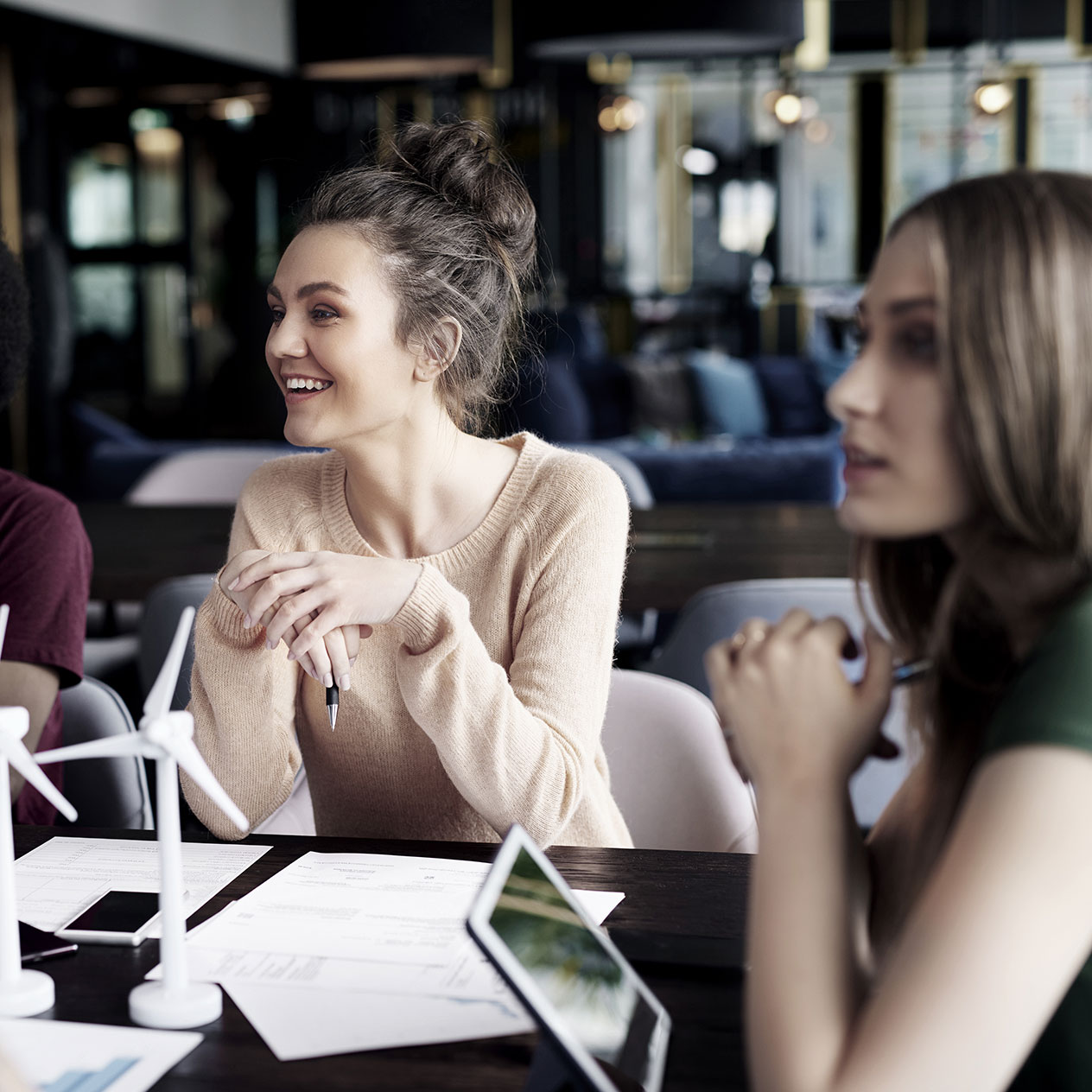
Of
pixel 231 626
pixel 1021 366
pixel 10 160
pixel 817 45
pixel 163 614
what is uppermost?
pixel 817 45

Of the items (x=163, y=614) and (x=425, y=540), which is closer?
(x=425, y=540)

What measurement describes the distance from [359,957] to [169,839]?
20 cm

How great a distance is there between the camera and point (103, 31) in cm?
764

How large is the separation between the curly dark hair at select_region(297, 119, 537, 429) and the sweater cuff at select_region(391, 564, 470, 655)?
0.40 metres

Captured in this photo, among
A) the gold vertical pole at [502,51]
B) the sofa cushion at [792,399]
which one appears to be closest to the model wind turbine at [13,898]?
the sofa cushion at [792,399]

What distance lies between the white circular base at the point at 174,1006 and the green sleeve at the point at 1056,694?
573mm

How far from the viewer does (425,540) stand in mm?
→ 1678

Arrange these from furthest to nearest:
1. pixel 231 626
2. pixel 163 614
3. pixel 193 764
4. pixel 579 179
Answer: pixel 579 179 → pixel 163 614 → pixel 231 626 → pixel 193 764

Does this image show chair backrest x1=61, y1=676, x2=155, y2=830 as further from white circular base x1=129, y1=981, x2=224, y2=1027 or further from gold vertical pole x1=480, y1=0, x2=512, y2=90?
gold vertical pole x1=480, y1=0, x2=512, y2=90

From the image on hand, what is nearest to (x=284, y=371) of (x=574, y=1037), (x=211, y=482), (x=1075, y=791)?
(x=574, y=1037)

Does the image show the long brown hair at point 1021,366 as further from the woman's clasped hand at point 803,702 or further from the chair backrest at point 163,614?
the chair backrest at point 163,614

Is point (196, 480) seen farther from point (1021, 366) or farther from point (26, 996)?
point (1021, 366)

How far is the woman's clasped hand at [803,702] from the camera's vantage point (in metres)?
0.81

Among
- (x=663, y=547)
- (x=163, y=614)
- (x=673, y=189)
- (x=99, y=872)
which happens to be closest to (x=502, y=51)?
(x=673, y=189)
